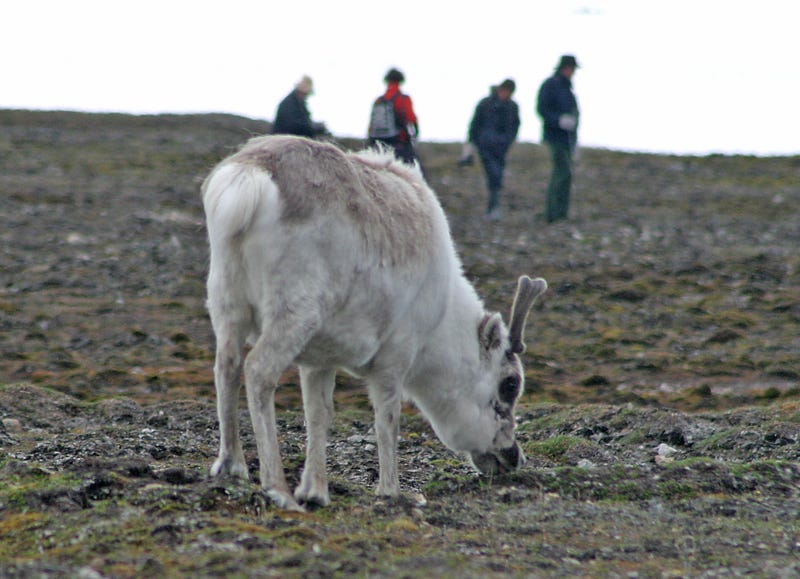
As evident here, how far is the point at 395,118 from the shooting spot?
54.1 feet

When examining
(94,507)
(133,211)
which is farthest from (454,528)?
(133,211)

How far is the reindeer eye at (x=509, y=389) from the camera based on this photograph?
8742mm

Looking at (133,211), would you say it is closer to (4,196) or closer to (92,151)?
(4,196)

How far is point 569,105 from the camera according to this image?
70.1ft

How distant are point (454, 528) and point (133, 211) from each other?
19.2 m

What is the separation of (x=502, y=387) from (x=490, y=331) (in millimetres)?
483

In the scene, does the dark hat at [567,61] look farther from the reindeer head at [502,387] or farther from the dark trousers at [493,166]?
the reindeer head at [502,387]

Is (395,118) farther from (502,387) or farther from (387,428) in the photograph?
(387,428)

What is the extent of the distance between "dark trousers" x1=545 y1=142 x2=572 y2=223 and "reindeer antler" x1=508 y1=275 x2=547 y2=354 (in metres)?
13.3

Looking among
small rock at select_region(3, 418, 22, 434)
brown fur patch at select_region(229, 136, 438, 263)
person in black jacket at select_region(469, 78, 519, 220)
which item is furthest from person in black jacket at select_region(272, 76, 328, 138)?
brown fur patch at select_region(229, 136, 438, 263)

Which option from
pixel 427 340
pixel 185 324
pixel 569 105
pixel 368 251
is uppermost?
pixel 569 105

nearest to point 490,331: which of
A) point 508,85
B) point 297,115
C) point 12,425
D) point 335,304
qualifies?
point 335,304

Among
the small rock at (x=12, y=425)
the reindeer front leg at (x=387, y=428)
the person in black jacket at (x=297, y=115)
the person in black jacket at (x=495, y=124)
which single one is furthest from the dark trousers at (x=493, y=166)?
the reindeer front leg at (x=387, y=428)

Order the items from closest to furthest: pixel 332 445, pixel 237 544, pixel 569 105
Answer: pixel 237 544 → pixel 332 445 → pixel 569 105
